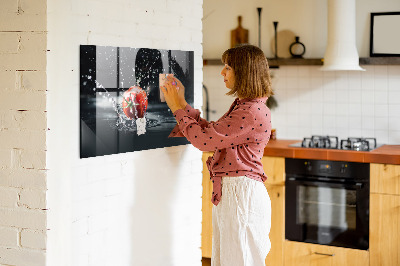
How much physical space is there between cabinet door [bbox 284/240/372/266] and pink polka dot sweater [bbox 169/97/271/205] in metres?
1.67

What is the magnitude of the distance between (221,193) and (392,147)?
2.12 m

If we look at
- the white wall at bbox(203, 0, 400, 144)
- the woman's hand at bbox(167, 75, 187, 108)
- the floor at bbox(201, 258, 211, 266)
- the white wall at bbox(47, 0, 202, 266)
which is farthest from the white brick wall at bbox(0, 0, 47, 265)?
the white wall at bbox(203, 0, 400, 144)

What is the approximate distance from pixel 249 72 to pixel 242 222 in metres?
0.70

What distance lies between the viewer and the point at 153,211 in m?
2.98

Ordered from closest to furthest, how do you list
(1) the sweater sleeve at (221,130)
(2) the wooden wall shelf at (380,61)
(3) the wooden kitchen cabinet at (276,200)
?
(1) the sweater sleeve at (221,130) → (3) the wooden kitchen cabinet at (276,200) → (2) the wooden wall shelf at (380,61)

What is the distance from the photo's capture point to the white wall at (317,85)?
475 centimetres

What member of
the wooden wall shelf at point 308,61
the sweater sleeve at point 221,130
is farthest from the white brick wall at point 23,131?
the wooden wall shelf at point 308,61

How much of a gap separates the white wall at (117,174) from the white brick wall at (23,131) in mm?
42

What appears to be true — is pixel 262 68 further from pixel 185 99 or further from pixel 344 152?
pixel 344 152

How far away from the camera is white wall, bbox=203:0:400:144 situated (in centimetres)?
475

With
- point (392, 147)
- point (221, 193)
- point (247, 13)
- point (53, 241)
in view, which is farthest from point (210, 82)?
point (53, 241)

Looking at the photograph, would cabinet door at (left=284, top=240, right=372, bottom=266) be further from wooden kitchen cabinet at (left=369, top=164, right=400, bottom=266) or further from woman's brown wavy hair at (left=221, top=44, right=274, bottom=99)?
woman's brown wavy hair at (left=221, top=44, right=274, bottom=99)

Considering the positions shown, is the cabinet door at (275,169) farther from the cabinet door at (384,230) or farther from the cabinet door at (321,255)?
the cabinet door at (384,230)

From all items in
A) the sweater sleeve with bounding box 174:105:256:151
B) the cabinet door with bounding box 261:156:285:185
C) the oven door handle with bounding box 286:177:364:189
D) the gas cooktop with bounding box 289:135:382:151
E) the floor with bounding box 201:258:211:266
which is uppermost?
the sweater sleeve with bounding box 174:105:256:151
